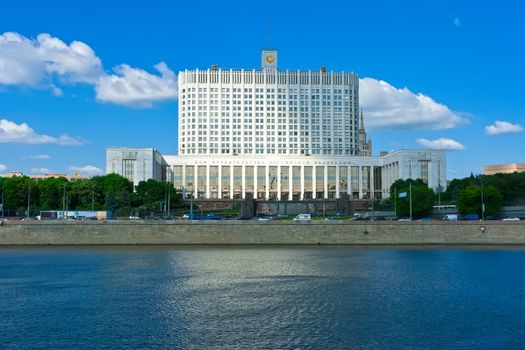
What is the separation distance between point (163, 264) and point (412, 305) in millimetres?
28015

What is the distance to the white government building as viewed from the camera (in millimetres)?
180125

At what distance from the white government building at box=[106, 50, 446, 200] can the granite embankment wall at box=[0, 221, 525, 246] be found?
9167cm

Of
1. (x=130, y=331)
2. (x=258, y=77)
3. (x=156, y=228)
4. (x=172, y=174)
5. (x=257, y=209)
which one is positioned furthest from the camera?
(x=258, y=77)

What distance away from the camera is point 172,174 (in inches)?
7077

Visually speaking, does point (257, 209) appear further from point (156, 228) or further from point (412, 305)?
point (412, 305)

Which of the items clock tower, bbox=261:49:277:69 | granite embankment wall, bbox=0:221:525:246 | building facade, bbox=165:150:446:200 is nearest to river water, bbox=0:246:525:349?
granite embankment wall, bbox=0:221:525:246

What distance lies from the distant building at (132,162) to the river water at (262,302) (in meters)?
98.1

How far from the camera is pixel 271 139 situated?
19250cm

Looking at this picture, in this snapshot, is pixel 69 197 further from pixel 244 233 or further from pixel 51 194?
pixel 244 233

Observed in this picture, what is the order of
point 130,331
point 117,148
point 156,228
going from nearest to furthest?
point 130,331 → point 156,228 → point 117,148

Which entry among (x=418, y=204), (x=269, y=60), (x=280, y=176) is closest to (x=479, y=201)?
(x=418, y=204)

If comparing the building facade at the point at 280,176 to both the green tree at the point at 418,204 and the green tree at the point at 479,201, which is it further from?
the green tree at the point at 479,201

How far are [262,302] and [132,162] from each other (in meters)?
130

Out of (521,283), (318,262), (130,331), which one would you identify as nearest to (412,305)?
(521,283)
